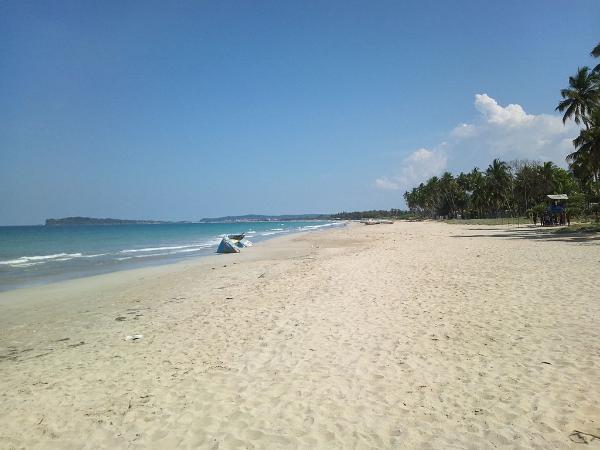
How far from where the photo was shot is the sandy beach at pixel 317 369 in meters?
3.71

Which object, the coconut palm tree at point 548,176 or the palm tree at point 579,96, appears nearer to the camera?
the palm tree at point 579,96

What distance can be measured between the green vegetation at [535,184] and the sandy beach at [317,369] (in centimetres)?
2683

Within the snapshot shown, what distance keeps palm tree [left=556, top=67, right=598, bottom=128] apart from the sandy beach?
120 ft

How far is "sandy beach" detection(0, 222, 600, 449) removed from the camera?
146 inches

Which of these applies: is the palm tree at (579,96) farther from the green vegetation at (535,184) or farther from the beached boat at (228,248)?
the beached boat at (228,248)

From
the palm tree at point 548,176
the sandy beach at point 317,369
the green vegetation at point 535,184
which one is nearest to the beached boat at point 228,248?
the sandy beach at point 317,369

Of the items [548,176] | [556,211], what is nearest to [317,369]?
[556,211]

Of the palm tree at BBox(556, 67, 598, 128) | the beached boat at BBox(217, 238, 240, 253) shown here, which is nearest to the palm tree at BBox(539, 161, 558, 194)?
the palm tree at BBox(556, 67, 598, 128)

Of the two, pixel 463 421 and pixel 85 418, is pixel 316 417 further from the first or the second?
pixel 85 418

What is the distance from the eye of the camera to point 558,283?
962cm

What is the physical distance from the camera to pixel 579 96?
38.2 meters

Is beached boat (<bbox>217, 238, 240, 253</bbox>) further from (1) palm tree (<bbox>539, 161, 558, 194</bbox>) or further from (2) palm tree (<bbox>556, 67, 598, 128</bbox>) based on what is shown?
(1) palm tree (<bbox>539, 161, 558, 194</bbox>)

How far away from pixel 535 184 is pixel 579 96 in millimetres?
37677

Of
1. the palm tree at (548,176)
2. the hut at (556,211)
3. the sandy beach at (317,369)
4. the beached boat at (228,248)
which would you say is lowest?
the sandy beach at (317,369)
